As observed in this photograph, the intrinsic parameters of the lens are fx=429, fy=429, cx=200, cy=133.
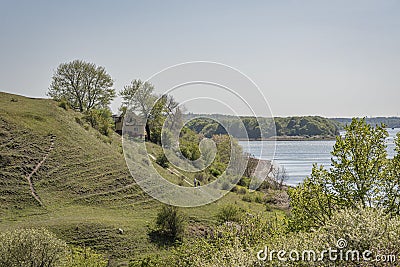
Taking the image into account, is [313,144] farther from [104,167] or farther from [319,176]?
[319,176]

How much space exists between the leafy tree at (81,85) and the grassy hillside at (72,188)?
16137 millimetres

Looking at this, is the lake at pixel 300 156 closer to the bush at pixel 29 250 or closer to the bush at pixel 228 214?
the bush at pixel 228 214

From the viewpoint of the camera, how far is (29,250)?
50.0 ft

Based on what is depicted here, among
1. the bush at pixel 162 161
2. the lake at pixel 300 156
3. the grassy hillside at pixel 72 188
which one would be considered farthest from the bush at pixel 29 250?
the lake at pixel 300 156

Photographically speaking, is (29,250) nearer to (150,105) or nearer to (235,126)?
(235,126)

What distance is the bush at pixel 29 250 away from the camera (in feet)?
49.1

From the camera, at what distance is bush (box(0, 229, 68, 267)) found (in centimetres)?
1497

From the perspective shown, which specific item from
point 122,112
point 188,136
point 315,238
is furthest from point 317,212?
point 122,112

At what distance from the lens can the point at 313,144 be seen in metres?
64.1

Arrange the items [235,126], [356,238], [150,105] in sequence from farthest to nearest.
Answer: [150,105] → [235,126] → [356,238]

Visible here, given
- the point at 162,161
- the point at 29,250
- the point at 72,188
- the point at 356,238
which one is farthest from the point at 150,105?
the point at 356,238

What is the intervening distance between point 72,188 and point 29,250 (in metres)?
15.9

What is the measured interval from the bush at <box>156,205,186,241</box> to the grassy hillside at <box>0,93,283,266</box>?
1.12 metres

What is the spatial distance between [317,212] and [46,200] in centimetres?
1898
